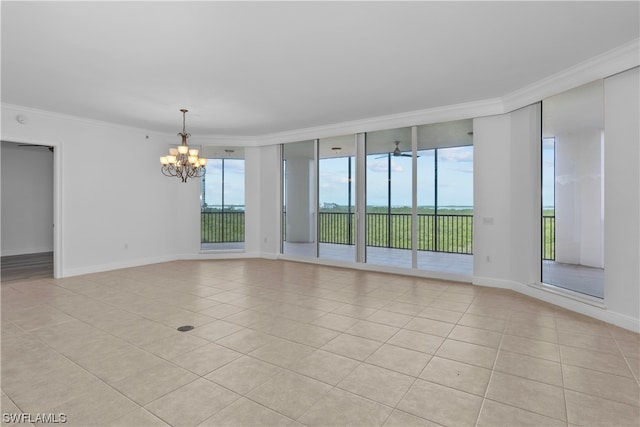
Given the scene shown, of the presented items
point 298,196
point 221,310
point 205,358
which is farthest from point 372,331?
point 298,196

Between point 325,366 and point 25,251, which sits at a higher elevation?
point 25,251

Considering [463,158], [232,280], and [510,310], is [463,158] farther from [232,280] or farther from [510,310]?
[232,280]

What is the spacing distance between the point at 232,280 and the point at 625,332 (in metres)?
5.05

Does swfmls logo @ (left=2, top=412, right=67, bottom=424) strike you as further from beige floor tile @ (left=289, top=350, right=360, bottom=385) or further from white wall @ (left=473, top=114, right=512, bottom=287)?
white wall @ (left=473, top=114, right=512, bottom=287)

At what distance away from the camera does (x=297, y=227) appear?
8.44 metres

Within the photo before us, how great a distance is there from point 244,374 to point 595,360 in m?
2.85

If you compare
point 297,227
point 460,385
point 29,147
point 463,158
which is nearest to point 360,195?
point 463,158

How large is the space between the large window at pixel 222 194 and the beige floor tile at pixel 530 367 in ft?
21.0

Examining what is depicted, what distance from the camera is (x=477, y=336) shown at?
3.16 metres

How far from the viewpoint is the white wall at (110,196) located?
563 cm

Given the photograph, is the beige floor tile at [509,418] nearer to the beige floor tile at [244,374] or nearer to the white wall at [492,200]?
the beige floor tile at [244,374]

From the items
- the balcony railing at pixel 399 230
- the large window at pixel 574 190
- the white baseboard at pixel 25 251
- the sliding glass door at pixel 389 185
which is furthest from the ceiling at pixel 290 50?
the white baseboard at pixel 25 251

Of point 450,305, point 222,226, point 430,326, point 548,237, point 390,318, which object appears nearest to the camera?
point 430,326

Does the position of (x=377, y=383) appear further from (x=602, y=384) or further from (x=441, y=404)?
(x=602, y=384)
